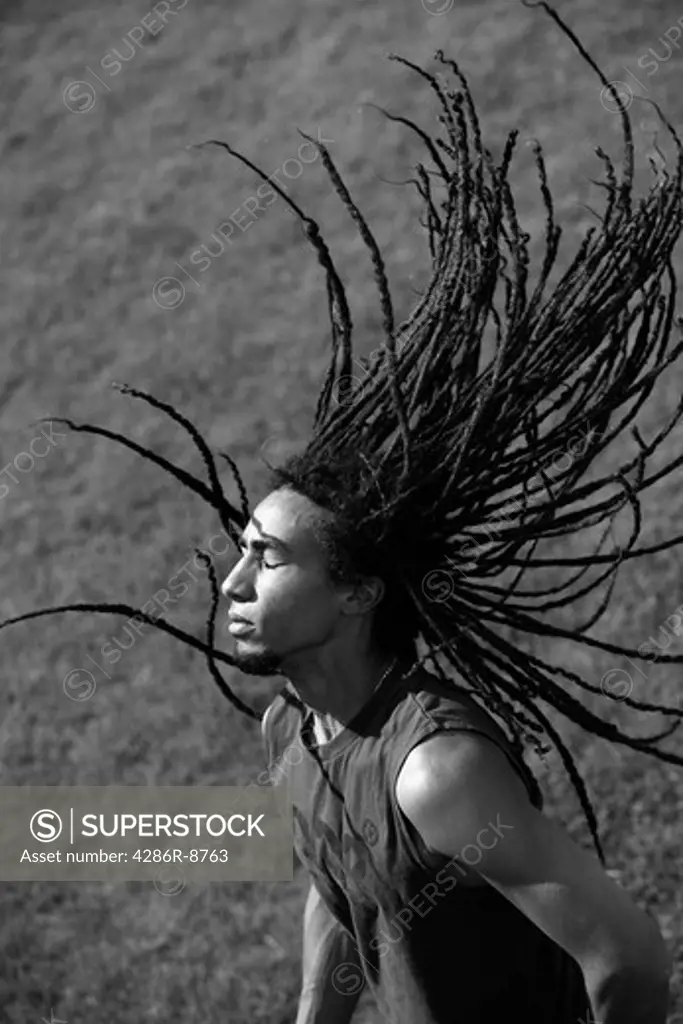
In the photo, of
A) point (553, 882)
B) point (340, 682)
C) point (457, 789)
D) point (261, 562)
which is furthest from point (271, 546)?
point (553, 882)

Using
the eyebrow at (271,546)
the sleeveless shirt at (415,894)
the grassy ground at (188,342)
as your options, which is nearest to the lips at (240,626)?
the eyebrow at (271,546)

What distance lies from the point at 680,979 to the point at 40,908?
7.35ft

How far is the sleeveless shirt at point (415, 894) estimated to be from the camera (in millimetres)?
2857

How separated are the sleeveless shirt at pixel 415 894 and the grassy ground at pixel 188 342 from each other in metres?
1.97

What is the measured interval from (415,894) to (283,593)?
555mm

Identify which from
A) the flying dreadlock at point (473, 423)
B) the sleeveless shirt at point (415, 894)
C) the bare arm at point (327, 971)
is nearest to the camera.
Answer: the sleeveless shirt at point (415, 894)

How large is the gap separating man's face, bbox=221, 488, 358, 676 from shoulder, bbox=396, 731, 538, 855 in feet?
0.92

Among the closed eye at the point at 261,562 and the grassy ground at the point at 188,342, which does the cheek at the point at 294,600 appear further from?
the grassy ground at the point at 188,342

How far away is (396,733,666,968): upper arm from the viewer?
104 inches

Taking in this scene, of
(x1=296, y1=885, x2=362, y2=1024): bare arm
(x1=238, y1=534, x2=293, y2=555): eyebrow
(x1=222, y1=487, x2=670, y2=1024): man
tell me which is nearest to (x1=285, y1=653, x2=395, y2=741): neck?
(x1=222, y1=487, x2=670, y2=1024): man

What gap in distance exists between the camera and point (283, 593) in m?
2.89

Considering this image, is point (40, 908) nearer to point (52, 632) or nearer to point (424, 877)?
point (52, 632)

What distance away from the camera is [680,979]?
4801 millimetres

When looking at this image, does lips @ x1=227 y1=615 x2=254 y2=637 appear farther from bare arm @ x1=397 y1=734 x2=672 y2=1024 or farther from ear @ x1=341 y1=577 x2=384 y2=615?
bare arm @ x1=397 y1=734 x2=672 y2=1024
